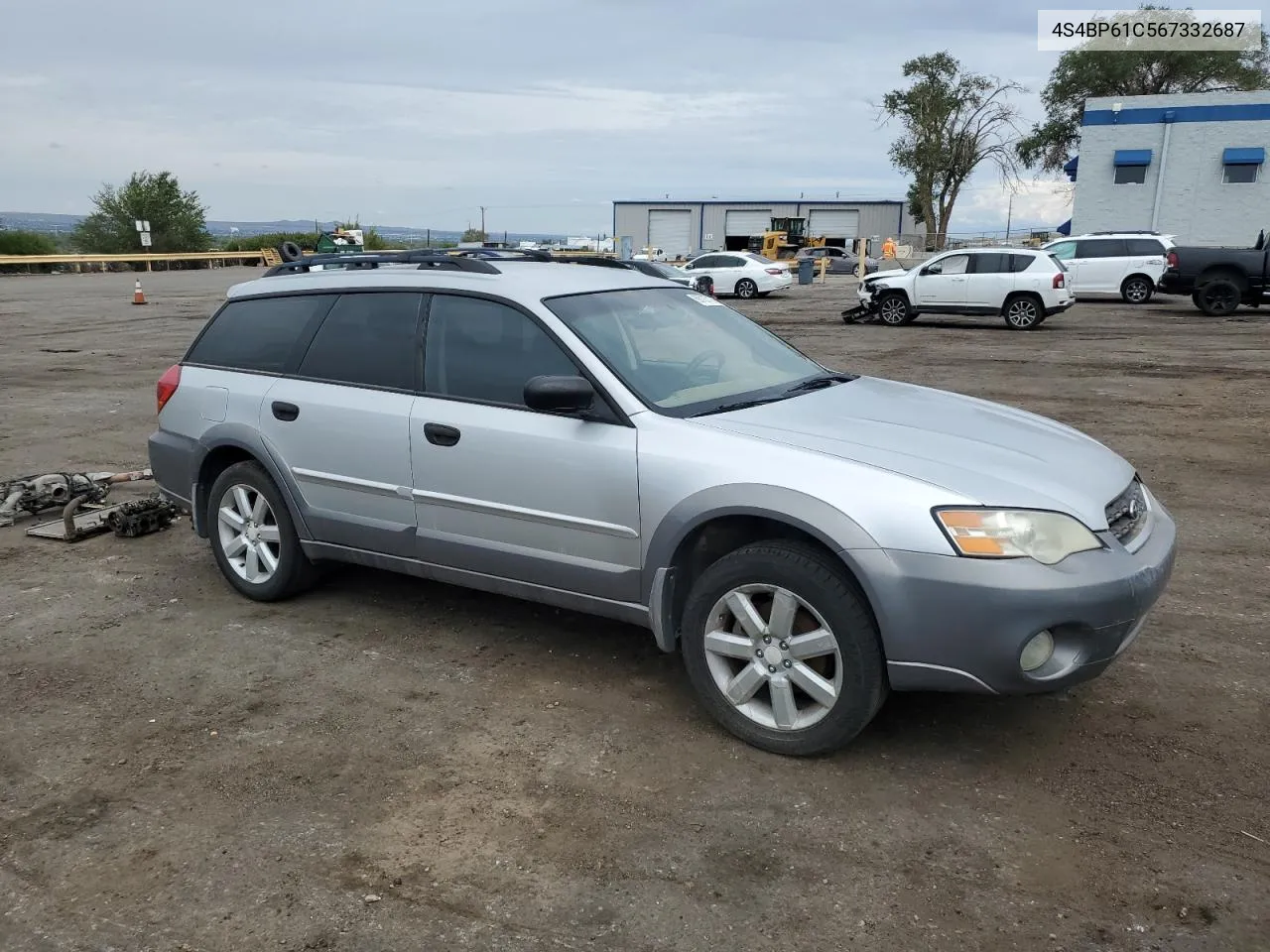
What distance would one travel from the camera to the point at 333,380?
15.9 ft

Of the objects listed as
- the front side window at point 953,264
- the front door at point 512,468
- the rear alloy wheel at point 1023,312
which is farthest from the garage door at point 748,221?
the front door at point 512,468

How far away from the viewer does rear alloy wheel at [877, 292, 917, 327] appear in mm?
21469

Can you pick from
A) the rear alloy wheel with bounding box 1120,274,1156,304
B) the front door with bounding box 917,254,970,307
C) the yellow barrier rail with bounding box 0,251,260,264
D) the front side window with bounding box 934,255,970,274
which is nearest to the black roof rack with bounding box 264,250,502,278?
the front door with bounding box 917,254,970,307

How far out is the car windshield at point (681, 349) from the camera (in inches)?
163

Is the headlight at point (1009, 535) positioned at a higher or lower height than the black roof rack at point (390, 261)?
lower

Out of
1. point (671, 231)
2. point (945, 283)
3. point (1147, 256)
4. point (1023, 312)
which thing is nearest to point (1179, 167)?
point (1147, 256)

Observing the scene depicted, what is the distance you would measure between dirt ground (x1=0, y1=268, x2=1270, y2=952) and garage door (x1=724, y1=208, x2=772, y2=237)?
82.5 metres

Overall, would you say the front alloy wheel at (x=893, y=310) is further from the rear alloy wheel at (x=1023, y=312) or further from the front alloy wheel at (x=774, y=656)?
the front alloy wheel at (x=774, y=656)

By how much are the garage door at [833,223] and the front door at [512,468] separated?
84.7m

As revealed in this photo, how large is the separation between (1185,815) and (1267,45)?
222 ft

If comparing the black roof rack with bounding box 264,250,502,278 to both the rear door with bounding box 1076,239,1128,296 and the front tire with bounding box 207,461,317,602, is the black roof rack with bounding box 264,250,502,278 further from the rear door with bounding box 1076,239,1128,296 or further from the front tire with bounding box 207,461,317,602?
the rear door with bounding box 1076,239,1128,296

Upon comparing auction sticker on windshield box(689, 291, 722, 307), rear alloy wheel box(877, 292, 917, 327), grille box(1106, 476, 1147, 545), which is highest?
auction sticker on windshield box(689, 291, 722, 307)

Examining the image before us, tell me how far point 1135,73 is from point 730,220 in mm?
34923

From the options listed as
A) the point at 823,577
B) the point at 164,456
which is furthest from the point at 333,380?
the point at 823,577
